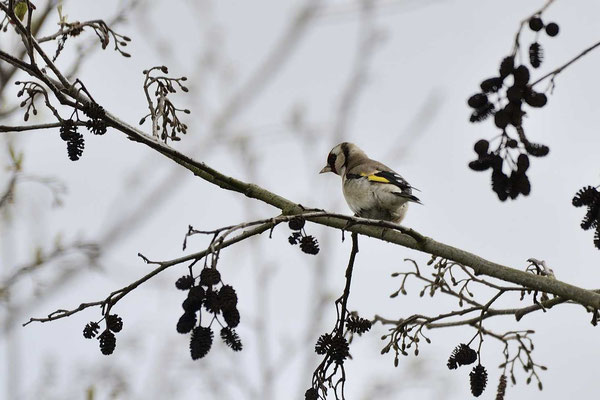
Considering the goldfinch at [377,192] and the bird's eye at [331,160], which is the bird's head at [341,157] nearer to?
the bird's eye at [331,160]

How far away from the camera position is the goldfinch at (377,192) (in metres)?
5.73

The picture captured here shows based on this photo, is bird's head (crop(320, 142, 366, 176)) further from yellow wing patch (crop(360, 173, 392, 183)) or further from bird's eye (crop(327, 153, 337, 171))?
yellow wing patch (crop(360, 173, 392, 183))

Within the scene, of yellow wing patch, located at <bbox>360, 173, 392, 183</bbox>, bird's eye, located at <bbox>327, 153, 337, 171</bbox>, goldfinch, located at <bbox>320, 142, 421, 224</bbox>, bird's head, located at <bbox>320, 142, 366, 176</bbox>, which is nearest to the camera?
goldfinch, located at <bbox>320, 142, 421, 224</bbox>

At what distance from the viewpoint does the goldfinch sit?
18.8 feet

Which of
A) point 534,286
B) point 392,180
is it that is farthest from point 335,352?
point 392,180

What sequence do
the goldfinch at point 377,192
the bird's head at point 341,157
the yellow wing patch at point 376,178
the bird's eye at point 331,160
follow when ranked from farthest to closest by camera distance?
the bird's eye at point 331,160
the bird's head at point 341,157
the yellow wing patch at point 376,178
the goldfinch at point 377,192

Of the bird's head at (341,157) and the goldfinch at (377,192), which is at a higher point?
the bird's head at (341,157)

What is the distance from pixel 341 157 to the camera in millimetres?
7547

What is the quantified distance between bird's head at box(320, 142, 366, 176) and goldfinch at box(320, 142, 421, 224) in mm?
729

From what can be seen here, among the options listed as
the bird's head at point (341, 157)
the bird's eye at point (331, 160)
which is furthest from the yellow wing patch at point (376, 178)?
the bird's eye at point (331, 160)

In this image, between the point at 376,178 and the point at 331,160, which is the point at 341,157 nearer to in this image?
the point at 331,160

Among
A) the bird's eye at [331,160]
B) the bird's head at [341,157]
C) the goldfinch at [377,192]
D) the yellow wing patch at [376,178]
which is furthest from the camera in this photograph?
the bird's eye at [331,160]

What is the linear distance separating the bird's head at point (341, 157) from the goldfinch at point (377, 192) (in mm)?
729

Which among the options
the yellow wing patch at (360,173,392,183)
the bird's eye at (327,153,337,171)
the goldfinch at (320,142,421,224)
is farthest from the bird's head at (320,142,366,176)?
the yellow wing patch at (360,173,392,183)
